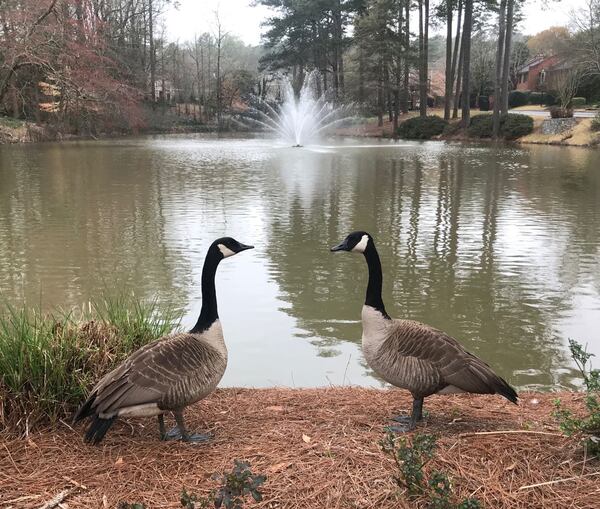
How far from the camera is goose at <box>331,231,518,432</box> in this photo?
9.99 feet

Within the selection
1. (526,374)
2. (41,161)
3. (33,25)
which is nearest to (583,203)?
(526,374)

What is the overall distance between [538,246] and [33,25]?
72.2 ft

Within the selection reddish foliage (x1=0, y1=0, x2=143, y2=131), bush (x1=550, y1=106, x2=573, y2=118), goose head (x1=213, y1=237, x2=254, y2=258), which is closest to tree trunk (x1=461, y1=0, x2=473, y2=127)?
bush (x1=550, y1=106, x2=573, y2=118)

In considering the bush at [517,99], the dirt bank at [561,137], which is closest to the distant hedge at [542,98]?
the bush at [517,99]

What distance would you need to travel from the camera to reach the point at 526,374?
515 centimetres

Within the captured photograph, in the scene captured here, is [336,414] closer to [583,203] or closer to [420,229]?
[420,229]

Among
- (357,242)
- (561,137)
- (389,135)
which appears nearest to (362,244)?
(357,242)

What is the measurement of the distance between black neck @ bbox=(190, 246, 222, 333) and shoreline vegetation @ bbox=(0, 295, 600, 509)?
0.63 metres

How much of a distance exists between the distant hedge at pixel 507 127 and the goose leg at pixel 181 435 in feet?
119

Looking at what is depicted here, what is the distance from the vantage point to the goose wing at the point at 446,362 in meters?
3.03

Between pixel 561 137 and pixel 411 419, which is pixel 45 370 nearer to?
pixel 411 419

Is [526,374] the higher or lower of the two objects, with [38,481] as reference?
lower

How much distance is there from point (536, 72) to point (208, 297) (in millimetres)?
68674

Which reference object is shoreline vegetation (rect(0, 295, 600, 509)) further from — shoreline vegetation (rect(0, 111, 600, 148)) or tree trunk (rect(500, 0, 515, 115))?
tree trunk (rect(500, 0, 515, 115))
